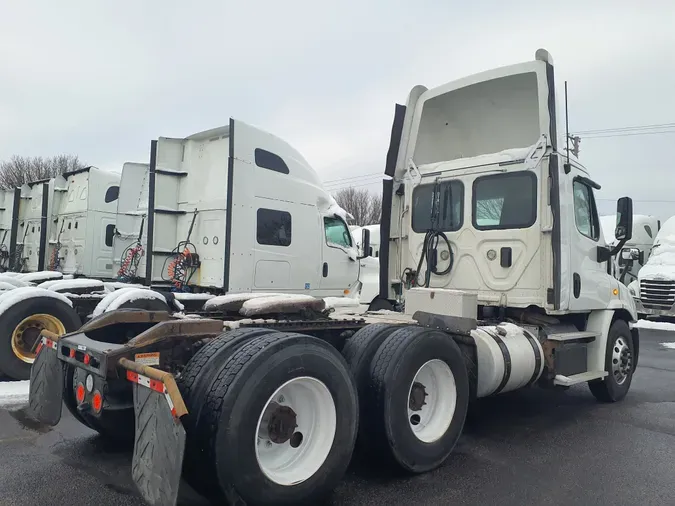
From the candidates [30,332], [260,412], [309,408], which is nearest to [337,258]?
[30,332]

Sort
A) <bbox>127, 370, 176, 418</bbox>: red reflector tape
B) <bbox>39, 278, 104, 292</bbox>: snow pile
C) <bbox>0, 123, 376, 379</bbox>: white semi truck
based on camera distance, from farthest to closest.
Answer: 1. <bbox>39, 278, 104, 292</bbox>: snow pile
2. <bbox>0, 123, 376, 379</bbox>: white semi truck
3. <bbox>127, 370, 176, 418</bbox>: red reflector tape

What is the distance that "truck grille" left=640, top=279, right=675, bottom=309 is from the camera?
1588 centimetres

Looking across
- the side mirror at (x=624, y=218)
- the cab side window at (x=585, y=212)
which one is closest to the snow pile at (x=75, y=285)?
the cab side window at (x=585, y=212)

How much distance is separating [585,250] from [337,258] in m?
4.51

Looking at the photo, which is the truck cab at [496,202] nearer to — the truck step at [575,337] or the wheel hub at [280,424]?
the truck step at [575,337]

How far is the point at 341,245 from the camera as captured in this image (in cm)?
1018

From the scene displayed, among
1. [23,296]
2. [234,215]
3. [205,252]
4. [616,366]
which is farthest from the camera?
[205,252]

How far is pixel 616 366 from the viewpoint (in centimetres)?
689

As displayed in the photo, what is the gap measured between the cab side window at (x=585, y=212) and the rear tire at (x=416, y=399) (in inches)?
113

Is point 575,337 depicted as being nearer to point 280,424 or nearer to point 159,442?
point 280,424

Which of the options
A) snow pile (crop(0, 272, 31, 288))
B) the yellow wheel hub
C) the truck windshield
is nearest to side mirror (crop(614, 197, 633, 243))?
the truck windshield

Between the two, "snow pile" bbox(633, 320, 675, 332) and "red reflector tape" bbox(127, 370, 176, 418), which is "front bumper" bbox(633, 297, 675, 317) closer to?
"snow pile" bbox(633, 320, 675, 332)

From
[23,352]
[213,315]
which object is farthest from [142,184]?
[213,315]

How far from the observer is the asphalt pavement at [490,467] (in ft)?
12.6
